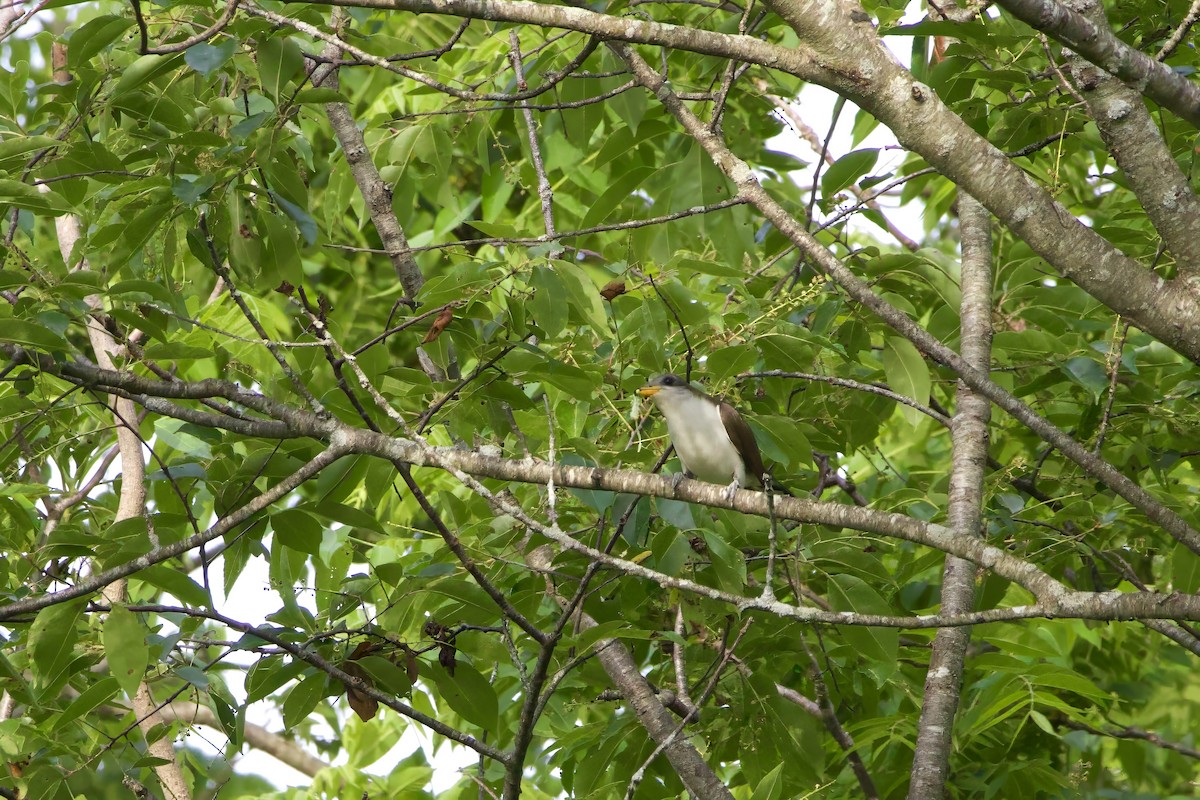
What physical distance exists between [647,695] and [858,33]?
2.53 metres

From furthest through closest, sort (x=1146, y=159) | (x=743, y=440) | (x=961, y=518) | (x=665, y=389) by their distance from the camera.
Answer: (x=743, y=440), (x=665, y=389), (x=961, y=518), (x=1146, y=159)

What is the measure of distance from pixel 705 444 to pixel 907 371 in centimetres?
164

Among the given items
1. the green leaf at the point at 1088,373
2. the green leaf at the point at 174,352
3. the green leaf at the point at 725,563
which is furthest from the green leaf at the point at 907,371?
the green leaf at the point at 174,352

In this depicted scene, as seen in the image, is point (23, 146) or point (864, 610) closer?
point (23, 146)

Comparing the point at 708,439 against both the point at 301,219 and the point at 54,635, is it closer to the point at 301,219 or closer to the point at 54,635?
the point at 301,219

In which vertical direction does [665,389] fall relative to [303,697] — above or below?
above

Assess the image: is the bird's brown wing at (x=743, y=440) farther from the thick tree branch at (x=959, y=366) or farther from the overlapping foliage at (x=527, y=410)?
the thick tree branch at (x=959, y=366)

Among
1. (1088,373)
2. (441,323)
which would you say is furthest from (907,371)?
(441,323)

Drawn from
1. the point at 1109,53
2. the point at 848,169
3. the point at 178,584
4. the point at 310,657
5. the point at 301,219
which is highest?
the point at 848,169

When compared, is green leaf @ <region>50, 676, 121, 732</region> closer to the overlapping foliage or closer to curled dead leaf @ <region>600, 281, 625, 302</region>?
the overlapping foliage

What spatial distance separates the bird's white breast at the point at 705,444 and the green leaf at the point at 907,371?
1418mm

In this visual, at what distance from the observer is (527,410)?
164 inches

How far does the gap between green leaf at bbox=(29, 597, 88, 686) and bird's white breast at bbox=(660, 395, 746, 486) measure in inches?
112

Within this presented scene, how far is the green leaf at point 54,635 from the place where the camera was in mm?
3184
